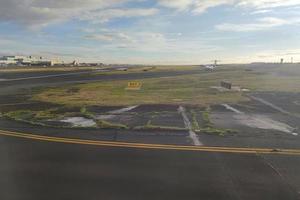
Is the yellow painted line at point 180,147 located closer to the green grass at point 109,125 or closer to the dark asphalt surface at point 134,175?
the dark asphalt surface at point 134,175

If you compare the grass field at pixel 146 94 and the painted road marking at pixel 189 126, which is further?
the grass field at pixel 146 94

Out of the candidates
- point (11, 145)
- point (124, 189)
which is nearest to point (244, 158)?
point (124, 189)

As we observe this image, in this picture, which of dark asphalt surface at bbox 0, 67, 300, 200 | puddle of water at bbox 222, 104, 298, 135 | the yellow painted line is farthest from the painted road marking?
puddle of water at bbox 222, 104, 298, 135

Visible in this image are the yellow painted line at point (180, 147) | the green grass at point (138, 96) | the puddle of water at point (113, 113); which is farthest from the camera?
the green grass at point (138, 96)

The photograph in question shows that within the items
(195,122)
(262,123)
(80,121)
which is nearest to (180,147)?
(195,122)

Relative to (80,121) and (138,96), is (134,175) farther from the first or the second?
(138,96)

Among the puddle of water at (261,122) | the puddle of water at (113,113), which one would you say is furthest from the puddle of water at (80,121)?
the puddle of water at (261,122)
